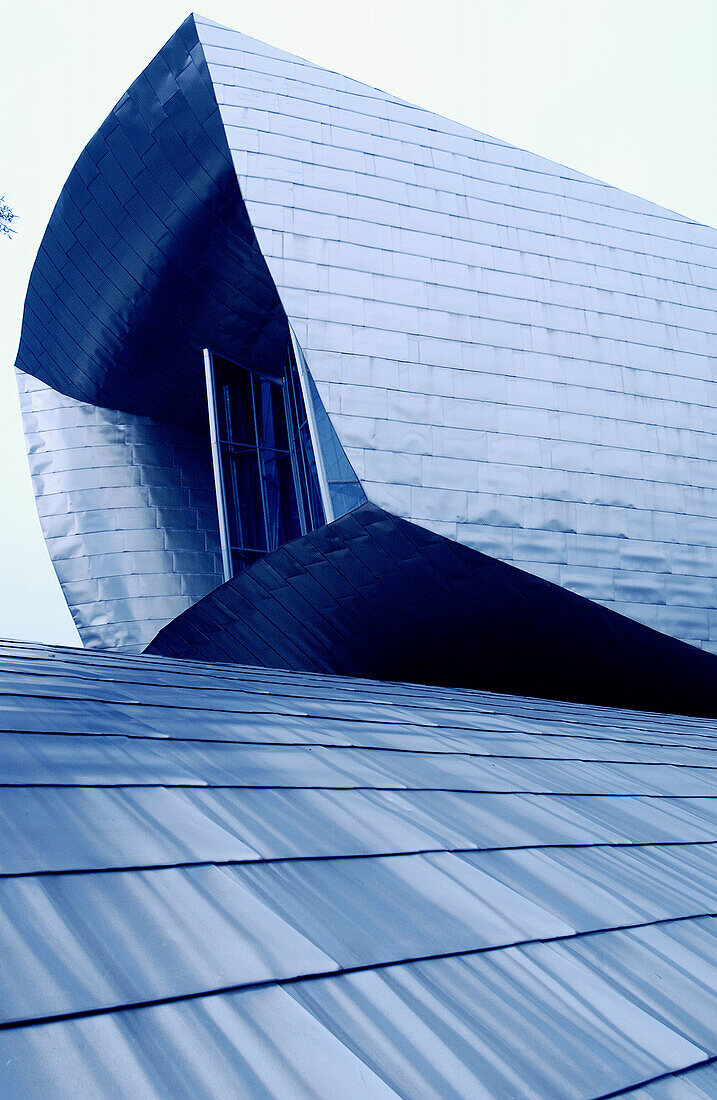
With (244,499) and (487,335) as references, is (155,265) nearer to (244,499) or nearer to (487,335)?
(244,499)

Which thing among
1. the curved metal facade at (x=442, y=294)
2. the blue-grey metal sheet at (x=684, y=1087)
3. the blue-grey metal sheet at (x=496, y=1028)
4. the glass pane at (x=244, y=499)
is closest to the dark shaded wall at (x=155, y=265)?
the curved metal facade at (x=442, y=294)

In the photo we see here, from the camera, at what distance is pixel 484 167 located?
570 inches

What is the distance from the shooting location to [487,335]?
13.4 m

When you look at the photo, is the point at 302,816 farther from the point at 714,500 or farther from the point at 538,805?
the point at 714,500

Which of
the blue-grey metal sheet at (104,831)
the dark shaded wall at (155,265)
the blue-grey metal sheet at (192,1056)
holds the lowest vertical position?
the blue-grey metal sheet at (192,1056)

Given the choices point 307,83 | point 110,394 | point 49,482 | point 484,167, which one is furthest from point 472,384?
point 49,482

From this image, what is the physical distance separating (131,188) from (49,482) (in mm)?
6676

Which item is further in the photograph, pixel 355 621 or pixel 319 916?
pixel 355 621

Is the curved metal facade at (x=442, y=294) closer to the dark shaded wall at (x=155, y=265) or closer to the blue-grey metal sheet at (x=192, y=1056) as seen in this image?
the dark shaded wall at (x=155, y=265)

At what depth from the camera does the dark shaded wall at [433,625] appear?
12.3 meters

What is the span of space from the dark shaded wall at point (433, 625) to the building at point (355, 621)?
0.06 m

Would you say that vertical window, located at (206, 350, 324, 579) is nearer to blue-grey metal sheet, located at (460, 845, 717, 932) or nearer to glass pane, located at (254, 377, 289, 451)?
glass pane, located at (254, 377, 289, 451)

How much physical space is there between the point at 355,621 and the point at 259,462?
4554mm

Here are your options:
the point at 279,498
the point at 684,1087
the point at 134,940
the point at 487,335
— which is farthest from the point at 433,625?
the point at 134,940
